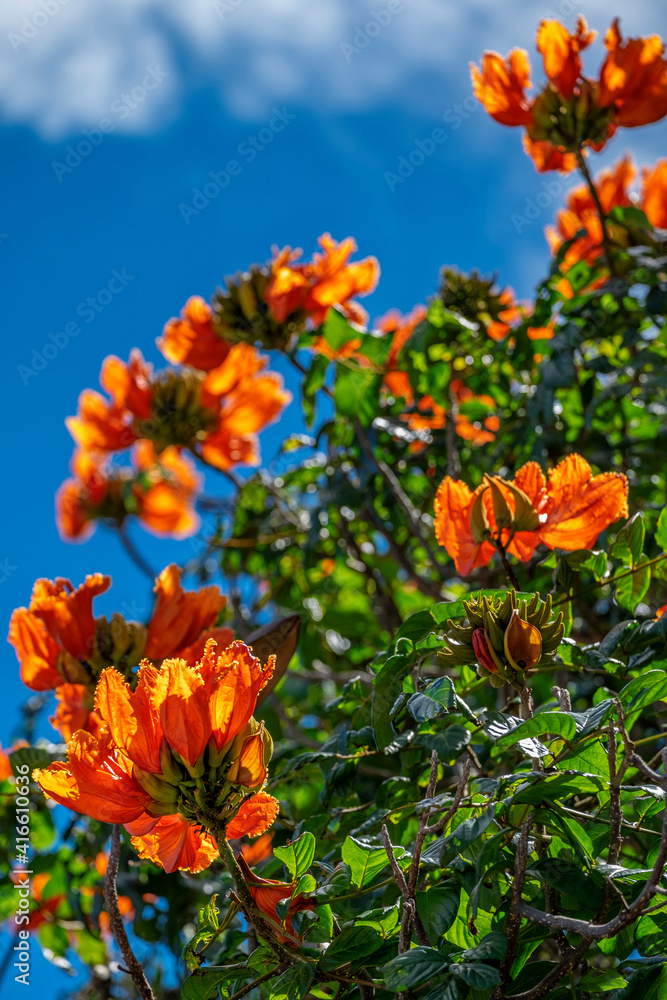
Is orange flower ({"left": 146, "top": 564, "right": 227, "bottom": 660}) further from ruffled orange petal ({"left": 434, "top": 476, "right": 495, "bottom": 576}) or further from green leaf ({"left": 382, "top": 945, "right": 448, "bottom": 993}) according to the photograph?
green leaf ({"left": 382, "top": 945, "right": 448, "bottom": 993})

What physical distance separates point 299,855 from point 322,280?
1666mm

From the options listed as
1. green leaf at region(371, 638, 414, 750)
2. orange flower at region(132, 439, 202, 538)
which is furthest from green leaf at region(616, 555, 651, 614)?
orange flower at region(132, 439, 202, 538)

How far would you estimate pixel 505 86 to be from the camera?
220cm

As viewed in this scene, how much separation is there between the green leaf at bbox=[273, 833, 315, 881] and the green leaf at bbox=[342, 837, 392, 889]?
0.16 feet

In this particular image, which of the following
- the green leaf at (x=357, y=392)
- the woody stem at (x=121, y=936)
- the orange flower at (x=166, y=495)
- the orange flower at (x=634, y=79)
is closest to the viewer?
the woody stem at (x=121, y=936)

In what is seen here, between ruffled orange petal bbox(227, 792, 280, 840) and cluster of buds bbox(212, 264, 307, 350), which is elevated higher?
cluster of buds bbox(212, 264, 307, 350)

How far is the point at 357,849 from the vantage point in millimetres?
1048

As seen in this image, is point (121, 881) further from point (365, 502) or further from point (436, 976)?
point (436, 976)

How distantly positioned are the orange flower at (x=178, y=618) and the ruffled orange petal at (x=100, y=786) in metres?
0.45

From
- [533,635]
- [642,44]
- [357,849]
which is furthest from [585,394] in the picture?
[357,849]

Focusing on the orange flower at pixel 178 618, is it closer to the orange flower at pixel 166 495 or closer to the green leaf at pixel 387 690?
the green leaf at pixel 387 690

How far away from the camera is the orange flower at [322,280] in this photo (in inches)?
92.4

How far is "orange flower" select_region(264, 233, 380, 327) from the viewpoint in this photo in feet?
7.70

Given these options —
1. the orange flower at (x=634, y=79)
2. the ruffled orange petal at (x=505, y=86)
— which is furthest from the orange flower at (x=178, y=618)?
the orange flower at (x=634, y=79)
